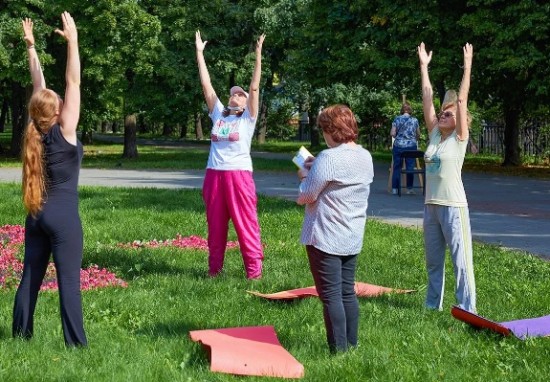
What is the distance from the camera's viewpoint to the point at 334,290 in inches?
222

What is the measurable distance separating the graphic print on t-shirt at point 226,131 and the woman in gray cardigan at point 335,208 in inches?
108

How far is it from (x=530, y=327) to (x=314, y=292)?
6.23 feet

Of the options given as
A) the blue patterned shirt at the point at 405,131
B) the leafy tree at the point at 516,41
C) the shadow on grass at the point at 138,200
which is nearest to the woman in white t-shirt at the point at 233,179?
the shadow on grass at the point at 138,200

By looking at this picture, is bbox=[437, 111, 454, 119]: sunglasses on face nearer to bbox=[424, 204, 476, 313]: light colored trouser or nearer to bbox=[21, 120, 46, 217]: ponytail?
bbox=[424, 204, 476, 313]: light colored trouser

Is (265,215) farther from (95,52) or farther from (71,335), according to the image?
(95,52)

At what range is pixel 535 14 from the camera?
22.0 metres

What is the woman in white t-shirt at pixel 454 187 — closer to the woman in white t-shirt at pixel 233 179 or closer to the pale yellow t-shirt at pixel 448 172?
the pale yellow t-shirt at pixel 448 172

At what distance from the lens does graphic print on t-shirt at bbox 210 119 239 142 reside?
841 cm

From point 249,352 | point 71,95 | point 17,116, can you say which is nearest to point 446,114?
point 249,352

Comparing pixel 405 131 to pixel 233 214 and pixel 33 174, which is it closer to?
pixel 233 214

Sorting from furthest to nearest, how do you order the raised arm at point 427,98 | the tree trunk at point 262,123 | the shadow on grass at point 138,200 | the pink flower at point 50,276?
the tree trunk at point 262,123 → the shadow on grass at point 138,200 → the pink flower at point 50,276 → the raised arm at point 427,98

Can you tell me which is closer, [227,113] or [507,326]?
[507,326]

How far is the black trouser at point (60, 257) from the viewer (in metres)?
5.54

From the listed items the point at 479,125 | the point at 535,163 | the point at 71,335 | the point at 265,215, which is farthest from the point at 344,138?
the point at 479,125
